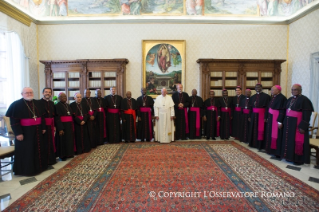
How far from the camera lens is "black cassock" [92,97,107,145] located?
255 inches

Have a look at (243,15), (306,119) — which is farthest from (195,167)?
(243,15)

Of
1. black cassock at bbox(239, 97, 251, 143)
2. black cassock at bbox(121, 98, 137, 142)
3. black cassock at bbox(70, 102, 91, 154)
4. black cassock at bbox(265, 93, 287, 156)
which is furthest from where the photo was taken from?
black cassock at bbox(121, 98, 137, 142)

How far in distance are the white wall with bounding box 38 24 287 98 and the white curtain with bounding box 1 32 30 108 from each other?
110cm

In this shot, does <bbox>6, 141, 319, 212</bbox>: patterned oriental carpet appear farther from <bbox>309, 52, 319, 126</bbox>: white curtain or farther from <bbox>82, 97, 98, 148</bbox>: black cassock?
<bbox>309, 52, 319, 126</bbox>: white curtain

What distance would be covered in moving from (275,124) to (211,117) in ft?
7.75

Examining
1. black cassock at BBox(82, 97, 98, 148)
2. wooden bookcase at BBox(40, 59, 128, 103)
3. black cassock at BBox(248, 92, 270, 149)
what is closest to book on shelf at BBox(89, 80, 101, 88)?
wooden bookcase at BBox(40, 59, 128, 103)

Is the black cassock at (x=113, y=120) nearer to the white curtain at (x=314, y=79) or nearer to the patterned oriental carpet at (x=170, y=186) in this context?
the patterned oriental carpet at (x=170, y=186)

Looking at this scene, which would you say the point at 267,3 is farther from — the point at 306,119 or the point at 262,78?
the point at 306,119

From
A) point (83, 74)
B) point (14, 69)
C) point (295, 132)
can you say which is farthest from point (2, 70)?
point (295, 132)

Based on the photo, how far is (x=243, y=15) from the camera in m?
8.51

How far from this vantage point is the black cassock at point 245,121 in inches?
259

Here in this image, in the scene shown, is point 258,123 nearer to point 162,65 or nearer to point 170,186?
point 170,186

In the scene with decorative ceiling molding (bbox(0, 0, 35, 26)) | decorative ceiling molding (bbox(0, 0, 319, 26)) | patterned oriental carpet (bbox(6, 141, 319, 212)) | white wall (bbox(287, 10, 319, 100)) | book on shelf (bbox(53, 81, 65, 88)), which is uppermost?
decorative ceiling molding (bbox(0, 0, 319, 26))

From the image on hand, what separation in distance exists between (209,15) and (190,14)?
2.91 feet
